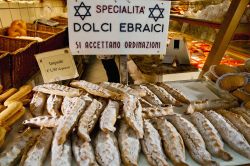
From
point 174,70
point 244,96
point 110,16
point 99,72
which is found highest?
point 110,16

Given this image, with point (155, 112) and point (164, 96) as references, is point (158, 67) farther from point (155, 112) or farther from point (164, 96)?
point (155, 112)

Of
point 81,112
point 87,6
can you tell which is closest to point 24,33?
point 87,6

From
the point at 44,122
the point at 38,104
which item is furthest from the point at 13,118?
the point at 44,122

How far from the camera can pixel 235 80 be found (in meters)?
2.04

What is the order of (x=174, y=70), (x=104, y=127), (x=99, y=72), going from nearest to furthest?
(x=104, y=127) < (x=174, y=70) < (x=99, y=72)

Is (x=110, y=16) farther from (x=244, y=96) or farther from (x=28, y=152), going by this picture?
(x=244, y=96)

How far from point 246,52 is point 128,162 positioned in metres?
2.26

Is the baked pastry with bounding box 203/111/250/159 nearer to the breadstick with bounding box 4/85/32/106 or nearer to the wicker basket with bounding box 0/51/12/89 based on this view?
the breadstick with bounding box 4/85/32/106

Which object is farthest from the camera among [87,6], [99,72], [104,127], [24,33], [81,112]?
[99,72]

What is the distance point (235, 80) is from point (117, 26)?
1.08 meters

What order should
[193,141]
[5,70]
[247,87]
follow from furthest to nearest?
[5,70] < [247,87] < [193,141]

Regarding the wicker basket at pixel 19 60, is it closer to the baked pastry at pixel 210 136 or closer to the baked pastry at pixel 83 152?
the baked pastry at pixel 83 152

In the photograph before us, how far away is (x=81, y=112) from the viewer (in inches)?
54.6

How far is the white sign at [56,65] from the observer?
1.86m
